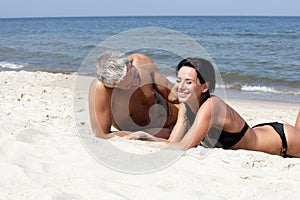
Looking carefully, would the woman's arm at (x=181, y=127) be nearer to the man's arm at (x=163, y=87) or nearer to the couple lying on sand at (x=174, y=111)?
the couple lying on sand at (x=174, y=111)

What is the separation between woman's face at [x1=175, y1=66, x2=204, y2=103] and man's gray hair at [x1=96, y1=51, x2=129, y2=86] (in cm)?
53

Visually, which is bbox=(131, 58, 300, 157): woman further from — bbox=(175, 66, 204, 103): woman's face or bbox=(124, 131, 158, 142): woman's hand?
bbox=(124, 131, 158, 142): woman's hand

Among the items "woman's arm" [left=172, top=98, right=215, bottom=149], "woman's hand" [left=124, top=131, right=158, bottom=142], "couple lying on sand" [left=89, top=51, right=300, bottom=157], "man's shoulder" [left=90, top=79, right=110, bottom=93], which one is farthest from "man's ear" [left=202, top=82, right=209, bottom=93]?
"man's shoulder" [left=90, top=79, right=110, bottom=93]

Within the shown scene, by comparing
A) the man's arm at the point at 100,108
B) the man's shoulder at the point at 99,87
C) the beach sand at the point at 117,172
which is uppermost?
the man's shoulder at the point at 99,87

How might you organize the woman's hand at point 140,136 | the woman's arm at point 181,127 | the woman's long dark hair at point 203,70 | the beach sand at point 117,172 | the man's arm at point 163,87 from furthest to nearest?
the man's arm at point 163,87 → the woman's hand at point 140,136 → the woman's arm at point 181,127 → the woman's long dark hair at point 203,70 → the beach sand at point 117,172

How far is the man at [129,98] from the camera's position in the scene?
3527mm

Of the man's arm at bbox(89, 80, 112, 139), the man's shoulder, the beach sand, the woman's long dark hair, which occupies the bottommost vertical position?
the beach sand

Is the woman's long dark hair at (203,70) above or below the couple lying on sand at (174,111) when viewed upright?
above

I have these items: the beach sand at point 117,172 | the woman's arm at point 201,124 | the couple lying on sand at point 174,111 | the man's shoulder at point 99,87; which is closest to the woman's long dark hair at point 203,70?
the couple lying on sand at point 174,111

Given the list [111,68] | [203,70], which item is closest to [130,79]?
[111,68]

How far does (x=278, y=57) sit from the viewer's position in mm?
13461

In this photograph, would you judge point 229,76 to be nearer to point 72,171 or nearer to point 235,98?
point 235,98

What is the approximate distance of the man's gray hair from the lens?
3463 mm

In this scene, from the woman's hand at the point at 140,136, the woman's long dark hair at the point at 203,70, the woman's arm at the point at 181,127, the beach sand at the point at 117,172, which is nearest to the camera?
the beach sand at the point at 117,172
